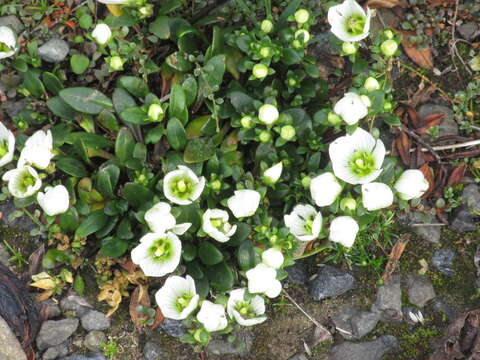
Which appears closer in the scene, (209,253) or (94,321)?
(209,253)

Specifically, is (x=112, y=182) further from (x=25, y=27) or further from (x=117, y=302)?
(x=25, y=27)

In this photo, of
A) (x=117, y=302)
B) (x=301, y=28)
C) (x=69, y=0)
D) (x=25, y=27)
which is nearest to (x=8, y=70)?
(x=25, y=27)

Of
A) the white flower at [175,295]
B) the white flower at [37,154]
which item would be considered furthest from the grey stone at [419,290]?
the white flower at [37,154]

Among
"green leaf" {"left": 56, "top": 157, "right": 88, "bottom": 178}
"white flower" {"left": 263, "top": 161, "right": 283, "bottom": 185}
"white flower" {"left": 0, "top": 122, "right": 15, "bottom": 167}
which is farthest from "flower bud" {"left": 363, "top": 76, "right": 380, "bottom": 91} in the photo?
"white flower" {"left": 0, "top": 122, "right": 15, "bottom": 167}

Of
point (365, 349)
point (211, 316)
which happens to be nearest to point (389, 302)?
point (365, 349)

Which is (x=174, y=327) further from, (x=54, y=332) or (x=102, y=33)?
(x=102, y=33)

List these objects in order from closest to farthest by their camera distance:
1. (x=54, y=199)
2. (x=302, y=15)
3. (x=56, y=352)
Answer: (x=54, y=199), (x=302, y=15), (x=56, y=352)

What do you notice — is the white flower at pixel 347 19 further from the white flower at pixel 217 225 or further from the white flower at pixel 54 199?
the white flower at pixel 54 199
